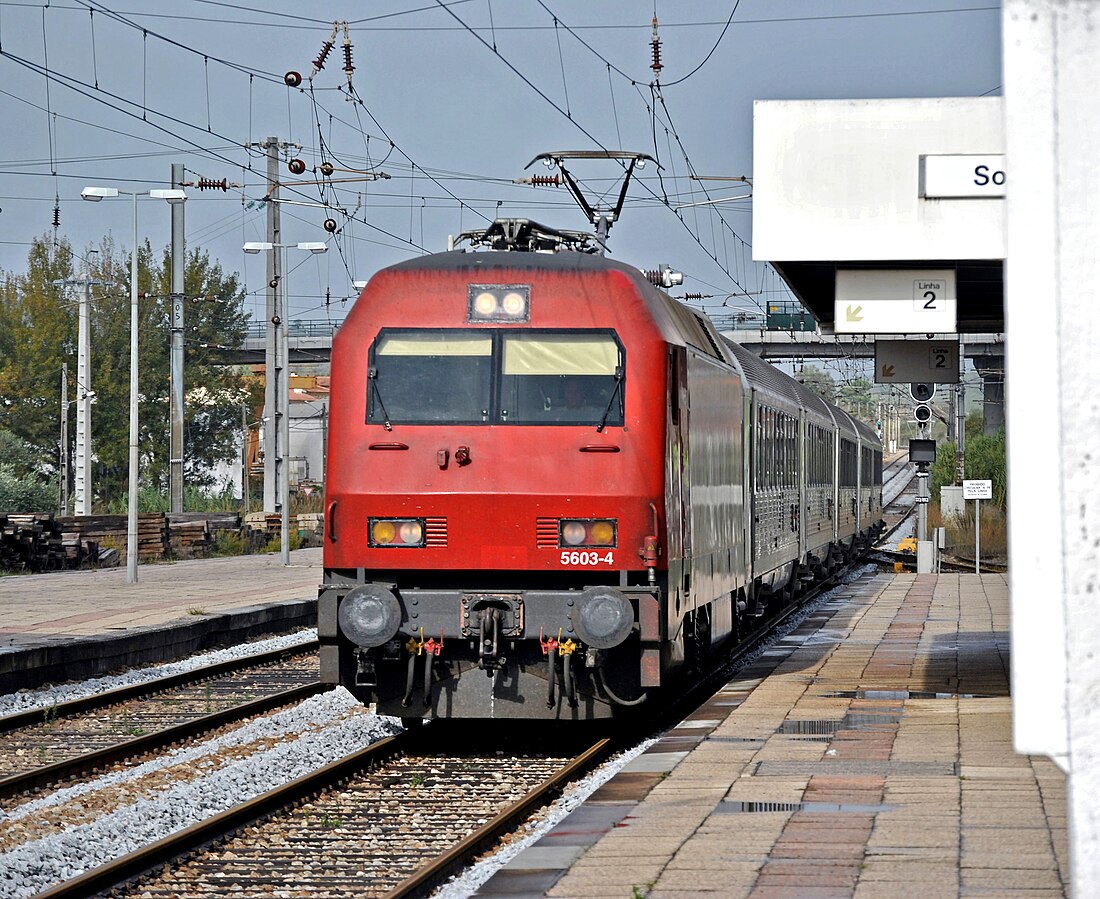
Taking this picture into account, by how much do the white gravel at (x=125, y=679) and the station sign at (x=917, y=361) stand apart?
7309 mm

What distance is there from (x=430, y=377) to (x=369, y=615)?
1583 millimetres

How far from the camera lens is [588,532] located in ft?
32.2

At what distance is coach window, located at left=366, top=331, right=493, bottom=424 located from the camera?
10148mm

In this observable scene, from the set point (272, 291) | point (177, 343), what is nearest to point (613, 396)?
point (272, 291)

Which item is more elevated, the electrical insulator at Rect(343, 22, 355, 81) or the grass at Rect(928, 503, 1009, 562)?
the electrical insulator at Rect(343, 22, 355, 81)

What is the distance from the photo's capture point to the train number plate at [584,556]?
9773 millimetres

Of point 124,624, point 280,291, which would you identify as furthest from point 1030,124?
point 280,291

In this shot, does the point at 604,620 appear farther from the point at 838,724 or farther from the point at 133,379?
the point at 133,379

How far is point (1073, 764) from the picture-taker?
7.18 feet

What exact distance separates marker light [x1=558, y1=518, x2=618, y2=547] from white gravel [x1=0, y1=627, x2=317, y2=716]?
4961 mm

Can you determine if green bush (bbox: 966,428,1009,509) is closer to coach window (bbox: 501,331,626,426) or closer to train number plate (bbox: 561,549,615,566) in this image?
coach window (bbox: 501,331,626,426)

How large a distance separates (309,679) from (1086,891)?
13.6 m

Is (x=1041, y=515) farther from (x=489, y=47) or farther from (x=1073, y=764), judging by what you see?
(x=489, y=47)

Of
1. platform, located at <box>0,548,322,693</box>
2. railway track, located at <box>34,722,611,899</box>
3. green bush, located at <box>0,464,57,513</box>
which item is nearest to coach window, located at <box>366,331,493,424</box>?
railway track, located at <box>34,722,611,899</box>
